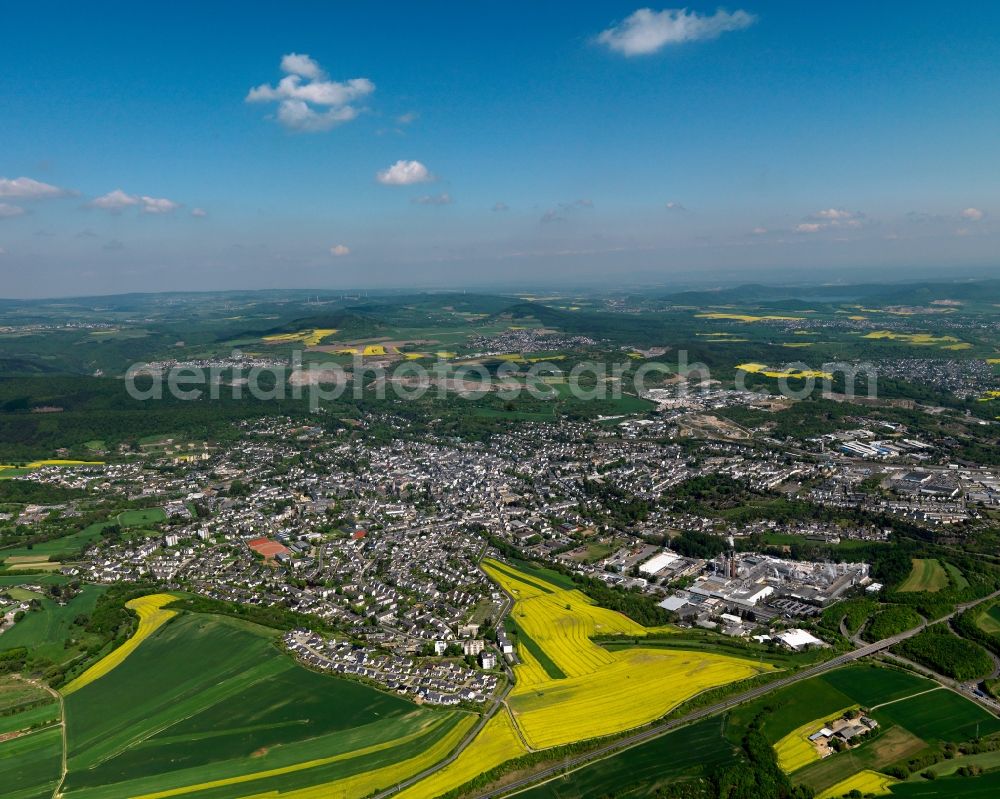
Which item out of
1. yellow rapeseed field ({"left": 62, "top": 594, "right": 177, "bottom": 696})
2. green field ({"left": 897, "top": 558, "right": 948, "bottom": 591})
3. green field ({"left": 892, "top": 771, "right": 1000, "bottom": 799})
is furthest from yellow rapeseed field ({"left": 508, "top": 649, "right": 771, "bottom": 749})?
yellow rapeseed field ({"left": 62, "top": 594, "right": 177, "bottom": 696})

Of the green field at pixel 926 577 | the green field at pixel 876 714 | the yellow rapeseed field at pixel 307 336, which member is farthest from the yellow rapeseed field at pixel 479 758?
the yellow rapeseed field at pixel 307 336

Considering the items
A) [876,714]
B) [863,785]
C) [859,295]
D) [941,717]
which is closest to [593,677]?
[863,785]

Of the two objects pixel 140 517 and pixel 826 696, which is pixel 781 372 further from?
pixel 140 517

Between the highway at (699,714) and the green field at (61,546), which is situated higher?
the green field at (61,546)

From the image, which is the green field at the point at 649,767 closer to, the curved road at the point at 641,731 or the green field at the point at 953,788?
the curved road at the point at 641,731

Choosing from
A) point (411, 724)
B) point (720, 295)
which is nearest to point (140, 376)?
point (411, 724)

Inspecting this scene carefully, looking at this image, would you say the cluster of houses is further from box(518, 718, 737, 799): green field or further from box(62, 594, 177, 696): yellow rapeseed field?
box(62, 594, 177, 696): yellow rapeseed field
